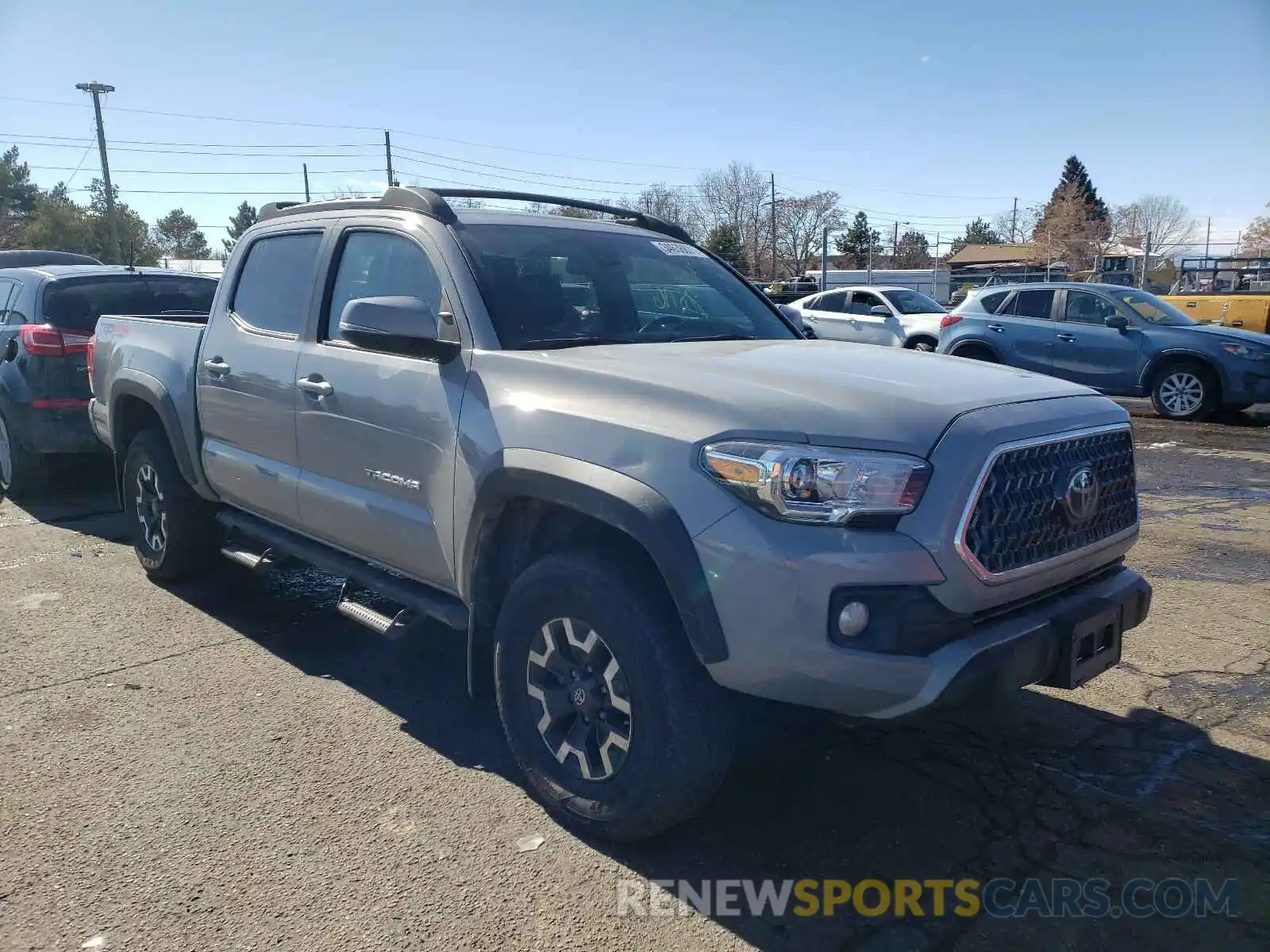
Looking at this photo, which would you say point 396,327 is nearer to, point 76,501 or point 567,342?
point 567,342

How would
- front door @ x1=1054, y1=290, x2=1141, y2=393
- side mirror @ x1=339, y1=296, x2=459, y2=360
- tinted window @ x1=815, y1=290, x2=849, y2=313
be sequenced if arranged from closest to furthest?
side mirror @ x1=339, y1=296, x2=459, y2=360, front door @ x1=1054, y1=290, x2=1141, y2=393, tinted window @ x1=815, y1=290, x2=849, y2=313

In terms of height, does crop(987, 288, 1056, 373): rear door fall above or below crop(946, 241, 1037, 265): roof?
below

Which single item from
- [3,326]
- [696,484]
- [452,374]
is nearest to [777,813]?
[696,484]

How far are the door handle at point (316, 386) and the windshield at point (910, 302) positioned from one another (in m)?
14.6

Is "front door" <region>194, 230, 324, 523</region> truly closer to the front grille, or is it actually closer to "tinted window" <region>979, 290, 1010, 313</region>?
the front grille

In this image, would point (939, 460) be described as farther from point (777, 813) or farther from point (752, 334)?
point (752, 334)

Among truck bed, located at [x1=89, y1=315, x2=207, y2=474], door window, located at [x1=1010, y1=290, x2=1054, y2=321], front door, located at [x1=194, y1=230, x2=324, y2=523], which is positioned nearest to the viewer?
front door, located at [x1=194, y1=230, x2=324, y2=523]

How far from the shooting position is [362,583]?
3.96 metres

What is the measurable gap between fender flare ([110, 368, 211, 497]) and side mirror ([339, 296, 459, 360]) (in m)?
2.11

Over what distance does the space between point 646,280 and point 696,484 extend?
5.58 feet

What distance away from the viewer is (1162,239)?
80.1m

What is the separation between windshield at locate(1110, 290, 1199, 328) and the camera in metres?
12.3

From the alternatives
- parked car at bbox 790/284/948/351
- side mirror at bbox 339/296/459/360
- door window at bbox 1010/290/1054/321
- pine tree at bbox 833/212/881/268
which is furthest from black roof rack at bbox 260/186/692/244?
pine tree at bbox 833/212/881/268

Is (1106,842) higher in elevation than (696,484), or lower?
lower
